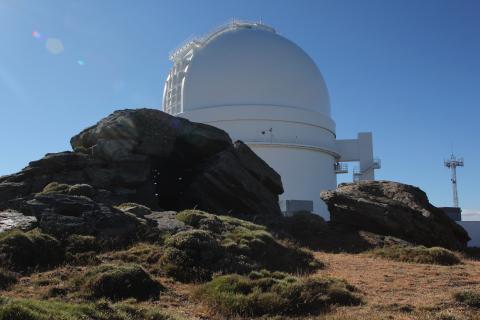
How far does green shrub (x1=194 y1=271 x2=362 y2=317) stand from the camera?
835 cm

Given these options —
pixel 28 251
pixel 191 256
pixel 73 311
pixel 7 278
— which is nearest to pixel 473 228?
pixel 191 256

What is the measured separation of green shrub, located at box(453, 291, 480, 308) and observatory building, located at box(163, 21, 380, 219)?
2468cm

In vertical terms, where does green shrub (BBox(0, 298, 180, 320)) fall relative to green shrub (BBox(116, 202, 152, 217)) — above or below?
below

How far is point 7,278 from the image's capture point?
9.34 meters

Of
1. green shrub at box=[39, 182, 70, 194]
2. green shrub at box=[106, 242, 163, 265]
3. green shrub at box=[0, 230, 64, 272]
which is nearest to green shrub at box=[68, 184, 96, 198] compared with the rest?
green shrub at box=[39, 182, 70, 194]

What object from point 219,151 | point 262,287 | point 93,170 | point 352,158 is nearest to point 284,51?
point 352,158

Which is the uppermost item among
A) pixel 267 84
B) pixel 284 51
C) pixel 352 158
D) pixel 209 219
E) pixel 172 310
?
pixel 284 51

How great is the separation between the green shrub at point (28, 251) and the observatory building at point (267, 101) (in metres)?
23.3

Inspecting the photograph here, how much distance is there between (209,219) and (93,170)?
7.23 meters

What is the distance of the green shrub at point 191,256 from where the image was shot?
10645 millimetres

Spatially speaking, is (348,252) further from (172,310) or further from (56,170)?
(56,170)

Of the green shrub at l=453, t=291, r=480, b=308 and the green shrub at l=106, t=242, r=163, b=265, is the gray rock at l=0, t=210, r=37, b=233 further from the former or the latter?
the green shrub at l=453, t=291, r=480, b=308

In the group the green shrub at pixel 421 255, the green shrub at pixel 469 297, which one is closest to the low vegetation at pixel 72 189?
the green shrub at pixel 421 255

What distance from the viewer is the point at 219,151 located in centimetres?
2230
